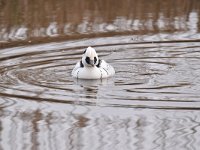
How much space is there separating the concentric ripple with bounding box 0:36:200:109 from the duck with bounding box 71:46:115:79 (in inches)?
6.3

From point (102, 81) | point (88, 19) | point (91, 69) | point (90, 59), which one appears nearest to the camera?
point (102, 81)

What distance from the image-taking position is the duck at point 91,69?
13.5 m

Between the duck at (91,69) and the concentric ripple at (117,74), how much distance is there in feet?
0.52

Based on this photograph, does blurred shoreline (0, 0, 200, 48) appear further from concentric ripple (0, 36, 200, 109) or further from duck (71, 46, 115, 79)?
duck (71, 46, 115, 79)

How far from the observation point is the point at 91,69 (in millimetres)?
13664

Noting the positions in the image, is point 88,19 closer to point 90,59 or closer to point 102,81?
point 90,59

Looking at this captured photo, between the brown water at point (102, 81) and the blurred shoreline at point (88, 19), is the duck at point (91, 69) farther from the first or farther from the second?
the blurred shoreline at point (88, 19)

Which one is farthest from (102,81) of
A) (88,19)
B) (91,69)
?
(88,19)

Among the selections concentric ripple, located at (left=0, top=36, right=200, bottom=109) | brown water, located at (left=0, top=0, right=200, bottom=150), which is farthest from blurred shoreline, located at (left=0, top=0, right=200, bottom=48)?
concentric ripple, located at (left=0, top=36, right=200, bottom=109)

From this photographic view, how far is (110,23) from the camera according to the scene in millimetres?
19328

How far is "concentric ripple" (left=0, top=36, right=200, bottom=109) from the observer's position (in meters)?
11.6

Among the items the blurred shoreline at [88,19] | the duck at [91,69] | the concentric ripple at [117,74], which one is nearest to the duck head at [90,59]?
the duck at [91,69]

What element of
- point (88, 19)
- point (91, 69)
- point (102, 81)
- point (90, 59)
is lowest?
point (102, 81)

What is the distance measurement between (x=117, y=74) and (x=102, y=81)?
0.47m
